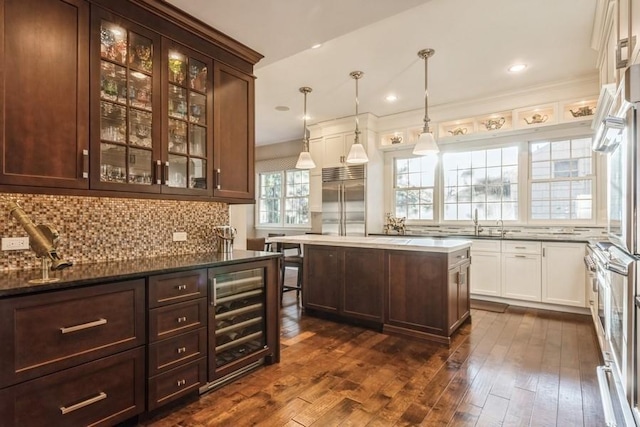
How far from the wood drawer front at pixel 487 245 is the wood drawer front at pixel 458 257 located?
116 centimetres

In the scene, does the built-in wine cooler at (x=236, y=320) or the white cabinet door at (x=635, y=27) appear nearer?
the white cabinet door at (x=635, y=27)

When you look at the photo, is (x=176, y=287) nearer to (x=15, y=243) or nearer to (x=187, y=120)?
(x=15, y=243)

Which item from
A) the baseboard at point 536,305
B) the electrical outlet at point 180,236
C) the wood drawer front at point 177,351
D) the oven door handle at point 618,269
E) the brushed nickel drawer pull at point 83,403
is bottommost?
Result: the baseboard at point 536,305

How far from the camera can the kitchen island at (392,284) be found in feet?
10.2

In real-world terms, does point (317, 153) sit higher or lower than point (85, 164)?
higher

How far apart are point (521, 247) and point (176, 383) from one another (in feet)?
13.7

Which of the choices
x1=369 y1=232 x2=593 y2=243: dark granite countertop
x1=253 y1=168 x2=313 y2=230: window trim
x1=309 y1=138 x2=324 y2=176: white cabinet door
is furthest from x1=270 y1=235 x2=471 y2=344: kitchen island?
x1=253 y1=168 x2=313 y2=230: window trim

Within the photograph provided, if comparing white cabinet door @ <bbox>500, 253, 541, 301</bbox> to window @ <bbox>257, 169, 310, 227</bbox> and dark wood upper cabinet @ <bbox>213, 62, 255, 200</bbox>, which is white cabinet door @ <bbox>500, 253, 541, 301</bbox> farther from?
window @ <bbox>257, 169, 310, 227</bbox>

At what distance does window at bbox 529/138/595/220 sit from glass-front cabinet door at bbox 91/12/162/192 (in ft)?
15.7

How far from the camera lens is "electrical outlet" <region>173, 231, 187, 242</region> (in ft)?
8.52

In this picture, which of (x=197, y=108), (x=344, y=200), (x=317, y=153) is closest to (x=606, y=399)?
(x=197, y=108)

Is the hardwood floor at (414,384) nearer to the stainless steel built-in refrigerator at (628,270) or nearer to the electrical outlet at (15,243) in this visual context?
the stainless steel built-in refrigerator at (628,270)

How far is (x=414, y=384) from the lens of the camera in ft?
7.72

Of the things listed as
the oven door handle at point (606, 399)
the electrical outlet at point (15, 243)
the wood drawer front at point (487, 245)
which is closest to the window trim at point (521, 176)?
the wood drawer front at point (487, 245)
